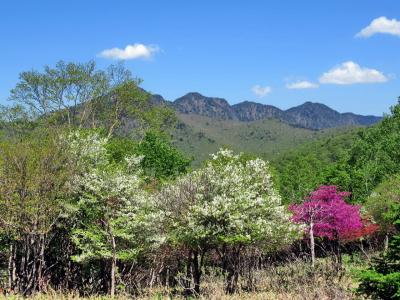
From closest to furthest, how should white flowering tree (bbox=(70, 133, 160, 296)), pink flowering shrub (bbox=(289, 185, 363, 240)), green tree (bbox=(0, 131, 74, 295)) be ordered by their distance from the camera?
green tree (bbox=(0, 131, 74, 295)) → white flowering tree (bbox=(70, 133, 160, 296)) → pink flowering shrub (bbox=(289, 185, 363, 240))

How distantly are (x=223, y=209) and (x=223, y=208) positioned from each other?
0.42 ft

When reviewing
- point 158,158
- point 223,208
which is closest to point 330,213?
point 223,208

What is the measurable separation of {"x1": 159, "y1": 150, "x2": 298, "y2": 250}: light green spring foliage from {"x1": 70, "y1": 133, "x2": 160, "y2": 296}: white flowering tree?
4.63ft

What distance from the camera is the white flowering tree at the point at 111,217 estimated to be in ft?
75.4

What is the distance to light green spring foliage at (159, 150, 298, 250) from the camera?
69.8 ft

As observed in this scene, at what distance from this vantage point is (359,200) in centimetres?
5828

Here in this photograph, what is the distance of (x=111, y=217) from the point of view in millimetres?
24031

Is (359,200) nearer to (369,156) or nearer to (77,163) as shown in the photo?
(369,156)

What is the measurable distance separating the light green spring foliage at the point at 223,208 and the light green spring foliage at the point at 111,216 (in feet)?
4.58

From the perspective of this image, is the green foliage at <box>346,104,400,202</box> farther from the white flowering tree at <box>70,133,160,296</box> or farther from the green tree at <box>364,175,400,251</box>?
the white flowering tree at <box>70,133,160,296</box>

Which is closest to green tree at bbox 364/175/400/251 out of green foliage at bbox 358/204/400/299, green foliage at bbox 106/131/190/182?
green foliage at bbox 106/131/190/182

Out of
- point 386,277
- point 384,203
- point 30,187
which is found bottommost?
point 386,277

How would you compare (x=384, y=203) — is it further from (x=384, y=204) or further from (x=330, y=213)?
(x=330, y=213)

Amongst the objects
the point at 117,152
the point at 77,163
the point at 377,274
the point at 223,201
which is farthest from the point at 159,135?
the point at 377,274
